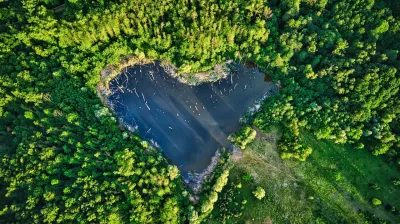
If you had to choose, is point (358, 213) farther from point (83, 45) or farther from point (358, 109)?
point (83, 45)

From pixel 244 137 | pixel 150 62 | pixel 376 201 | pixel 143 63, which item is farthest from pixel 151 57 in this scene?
pixel 376 201

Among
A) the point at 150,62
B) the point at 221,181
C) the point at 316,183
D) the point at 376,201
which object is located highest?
the point at 150,62

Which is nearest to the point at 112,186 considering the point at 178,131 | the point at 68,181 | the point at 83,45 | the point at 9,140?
the point at 68,181

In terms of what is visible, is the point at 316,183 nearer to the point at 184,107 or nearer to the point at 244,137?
the point at 244,137

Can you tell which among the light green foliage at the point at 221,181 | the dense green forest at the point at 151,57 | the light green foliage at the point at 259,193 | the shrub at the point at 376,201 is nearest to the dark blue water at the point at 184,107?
the dense green forest at the point at 151,57

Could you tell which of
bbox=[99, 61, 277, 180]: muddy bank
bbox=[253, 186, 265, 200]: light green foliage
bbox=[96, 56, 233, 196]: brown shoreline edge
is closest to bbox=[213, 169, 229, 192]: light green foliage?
bbox=[99, 61, 277, 180]: muddy bank

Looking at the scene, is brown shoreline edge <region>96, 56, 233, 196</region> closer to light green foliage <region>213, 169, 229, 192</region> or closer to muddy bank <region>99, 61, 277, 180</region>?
muddy bank <region>99, 61, 277, 180</region>

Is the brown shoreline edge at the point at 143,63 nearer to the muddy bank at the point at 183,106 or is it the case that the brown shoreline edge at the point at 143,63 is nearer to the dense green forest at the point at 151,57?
the muddy bank at the point at 183,106
